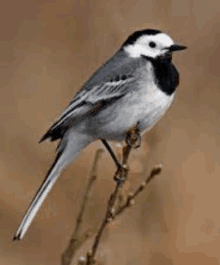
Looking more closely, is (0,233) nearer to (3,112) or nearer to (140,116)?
(3,112)

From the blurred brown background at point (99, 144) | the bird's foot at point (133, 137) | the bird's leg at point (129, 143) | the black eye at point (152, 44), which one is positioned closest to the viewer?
the bird's leg at point (129, 143)

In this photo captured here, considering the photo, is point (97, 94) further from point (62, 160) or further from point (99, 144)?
point (99, 144)

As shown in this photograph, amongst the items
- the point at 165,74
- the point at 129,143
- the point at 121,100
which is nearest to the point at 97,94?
the point at 121,100

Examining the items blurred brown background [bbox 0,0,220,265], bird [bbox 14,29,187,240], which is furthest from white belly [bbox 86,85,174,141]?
Result: blurred brown background [bbox 0,0,220,265]

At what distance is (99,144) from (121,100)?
639 mm

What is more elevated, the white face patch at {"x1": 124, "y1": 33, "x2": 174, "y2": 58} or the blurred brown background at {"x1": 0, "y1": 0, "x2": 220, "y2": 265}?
the white face patch at {"x1": 124, "y1": 33, "x2": 174, "y2": 58}

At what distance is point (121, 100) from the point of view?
5.98ft

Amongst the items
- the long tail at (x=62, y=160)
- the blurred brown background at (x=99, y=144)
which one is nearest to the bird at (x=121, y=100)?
the long tail at (x=62, y=160)

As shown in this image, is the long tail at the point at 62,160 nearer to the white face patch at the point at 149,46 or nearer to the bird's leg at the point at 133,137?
the bird's leg at the point at 133,137

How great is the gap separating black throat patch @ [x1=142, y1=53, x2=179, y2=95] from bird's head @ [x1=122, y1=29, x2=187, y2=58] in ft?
0.06

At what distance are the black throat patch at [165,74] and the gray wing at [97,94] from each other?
74mm

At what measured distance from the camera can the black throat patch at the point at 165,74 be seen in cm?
182

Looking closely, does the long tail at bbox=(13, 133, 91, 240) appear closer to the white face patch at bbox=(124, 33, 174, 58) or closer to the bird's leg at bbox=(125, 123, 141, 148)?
the bird's leg at bbox=(125, 123, 141, 148)

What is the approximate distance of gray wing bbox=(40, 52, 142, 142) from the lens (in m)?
1.82
